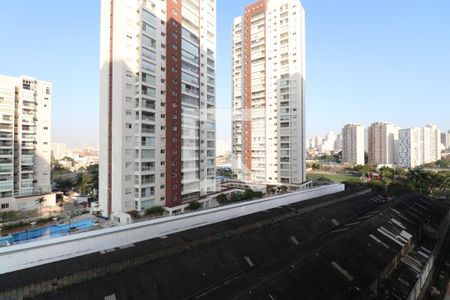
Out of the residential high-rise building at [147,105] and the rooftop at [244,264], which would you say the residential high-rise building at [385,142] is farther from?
the residential high-rise building at [147,105]

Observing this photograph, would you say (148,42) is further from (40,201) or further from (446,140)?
(446,140)

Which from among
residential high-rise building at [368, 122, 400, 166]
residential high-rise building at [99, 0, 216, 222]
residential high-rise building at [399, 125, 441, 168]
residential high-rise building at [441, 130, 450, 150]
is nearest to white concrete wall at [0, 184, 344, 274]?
residential high-rise building at [99, 0, 216, 222]

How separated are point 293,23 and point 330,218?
93.9 feet

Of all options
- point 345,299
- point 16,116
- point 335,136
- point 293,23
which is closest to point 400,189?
point 293,23

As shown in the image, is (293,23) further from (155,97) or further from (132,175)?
(132,175)

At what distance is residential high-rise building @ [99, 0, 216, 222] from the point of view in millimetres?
21391

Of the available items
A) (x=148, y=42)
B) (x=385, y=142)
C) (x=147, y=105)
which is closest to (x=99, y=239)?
(x=147, y=105)

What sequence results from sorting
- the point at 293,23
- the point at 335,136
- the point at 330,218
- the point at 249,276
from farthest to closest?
the point at 335,136
the point at 293,23
the point at 330,218
the point at 249,276

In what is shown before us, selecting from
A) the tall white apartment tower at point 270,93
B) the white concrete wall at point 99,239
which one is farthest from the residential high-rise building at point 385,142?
the white concrete wall at point 99,239

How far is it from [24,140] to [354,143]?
92.8 m

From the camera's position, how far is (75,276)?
29.9 ft

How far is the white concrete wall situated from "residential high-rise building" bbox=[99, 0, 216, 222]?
7360 mm

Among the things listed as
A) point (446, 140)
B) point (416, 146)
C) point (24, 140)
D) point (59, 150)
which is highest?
point (446, 140)

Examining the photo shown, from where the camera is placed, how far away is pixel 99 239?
41.5 ft
